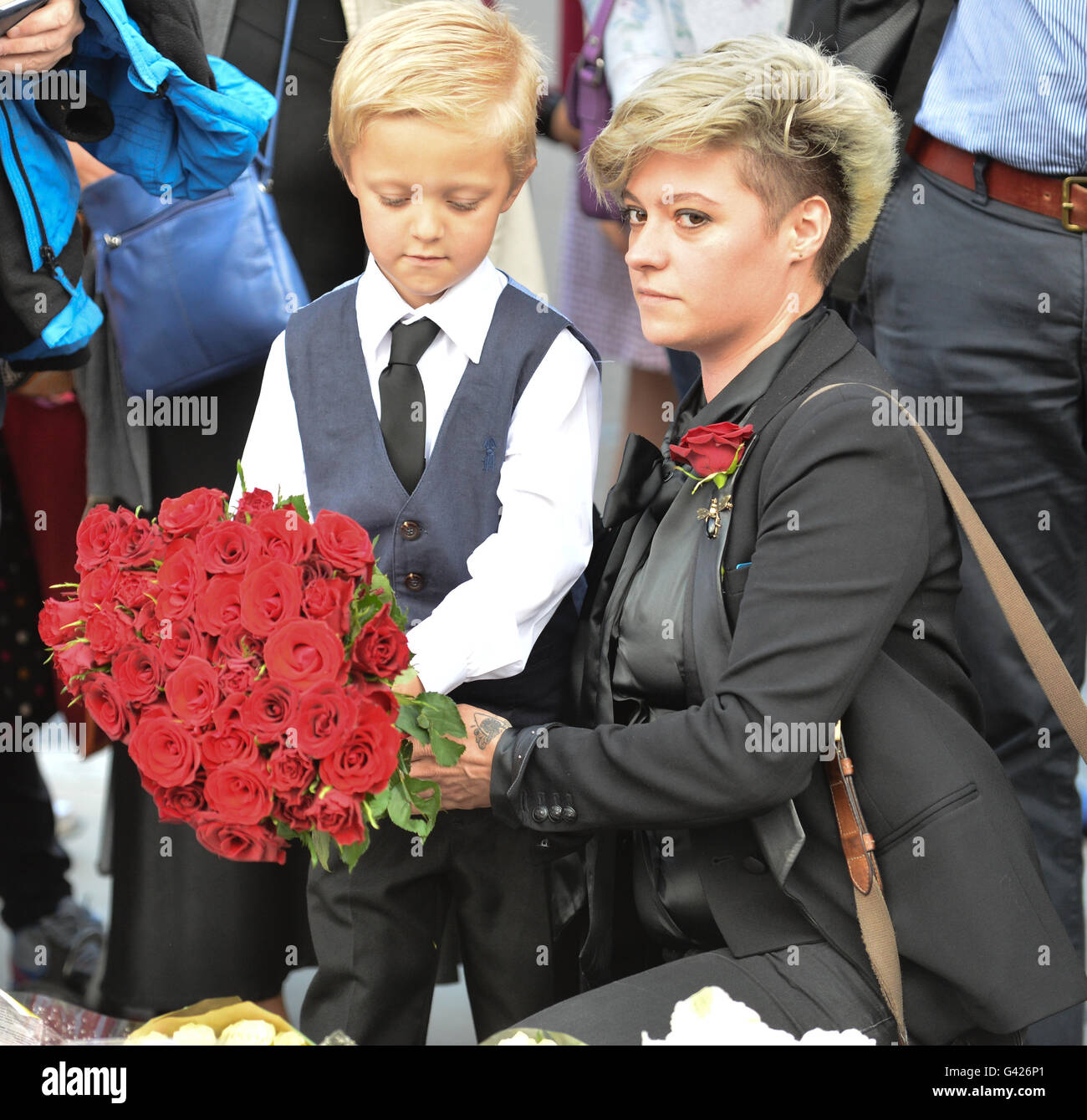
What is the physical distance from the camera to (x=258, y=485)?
85.4 inches

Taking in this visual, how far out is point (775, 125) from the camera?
1.91 m

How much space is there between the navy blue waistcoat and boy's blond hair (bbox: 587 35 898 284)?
292 millimetres

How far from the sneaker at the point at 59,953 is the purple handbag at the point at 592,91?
1930 mm

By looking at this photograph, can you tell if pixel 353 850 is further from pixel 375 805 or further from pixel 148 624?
pixel 148 624

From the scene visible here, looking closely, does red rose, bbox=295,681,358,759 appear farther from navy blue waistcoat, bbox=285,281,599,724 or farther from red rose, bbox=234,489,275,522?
navy blue waistcoat, bbox=285,281,599,724

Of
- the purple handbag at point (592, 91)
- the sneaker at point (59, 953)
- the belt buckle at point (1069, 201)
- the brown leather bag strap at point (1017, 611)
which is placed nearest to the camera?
the brown leather bag strap at point (1017, 611)

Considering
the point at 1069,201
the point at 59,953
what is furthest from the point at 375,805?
the point at 59,953

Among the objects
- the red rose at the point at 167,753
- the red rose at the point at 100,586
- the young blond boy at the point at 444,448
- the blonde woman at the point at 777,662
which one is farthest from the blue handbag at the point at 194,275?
the red rose at the point at 167,753

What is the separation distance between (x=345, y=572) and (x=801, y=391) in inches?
26.3

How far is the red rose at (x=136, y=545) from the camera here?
1.78 m

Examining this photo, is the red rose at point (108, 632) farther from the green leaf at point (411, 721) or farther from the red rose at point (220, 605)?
the green leaf at point (411, 721)

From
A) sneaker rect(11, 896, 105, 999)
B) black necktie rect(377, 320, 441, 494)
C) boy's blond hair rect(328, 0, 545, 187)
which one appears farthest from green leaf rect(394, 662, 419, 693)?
sneaker rect(11, 896, 105, 999)
